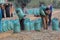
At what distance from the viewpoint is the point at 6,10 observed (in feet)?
69.9

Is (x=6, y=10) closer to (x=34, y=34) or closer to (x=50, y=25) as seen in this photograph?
(x=50, y=25)

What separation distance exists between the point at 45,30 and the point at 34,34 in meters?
1.39

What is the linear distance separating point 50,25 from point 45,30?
0.84m

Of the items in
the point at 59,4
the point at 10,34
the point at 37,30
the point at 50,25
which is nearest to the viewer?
the point at 10,34

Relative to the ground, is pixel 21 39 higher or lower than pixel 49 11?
lower

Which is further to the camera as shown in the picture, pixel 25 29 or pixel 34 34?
pixel 25 29

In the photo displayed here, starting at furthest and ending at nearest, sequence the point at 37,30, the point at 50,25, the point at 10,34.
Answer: the point at 50,25, the point at 37,30, the point at 10,34

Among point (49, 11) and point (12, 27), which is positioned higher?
point (49, 11)

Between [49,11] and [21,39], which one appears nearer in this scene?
[21,39]

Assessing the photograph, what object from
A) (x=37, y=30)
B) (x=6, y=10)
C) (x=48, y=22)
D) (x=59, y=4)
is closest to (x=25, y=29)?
(x=37, y=30)

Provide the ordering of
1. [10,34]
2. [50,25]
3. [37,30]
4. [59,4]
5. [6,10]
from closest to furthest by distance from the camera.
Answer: [10,34]
[37,30]
[50,25]
[6,10]
[59,4]

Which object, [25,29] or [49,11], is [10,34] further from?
[49,11]

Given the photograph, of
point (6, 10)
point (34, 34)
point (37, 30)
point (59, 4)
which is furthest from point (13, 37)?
point (59, 4)

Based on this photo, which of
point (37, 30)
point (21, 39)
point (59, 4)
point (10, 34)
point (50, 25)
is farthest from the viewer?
point (59, 4)
